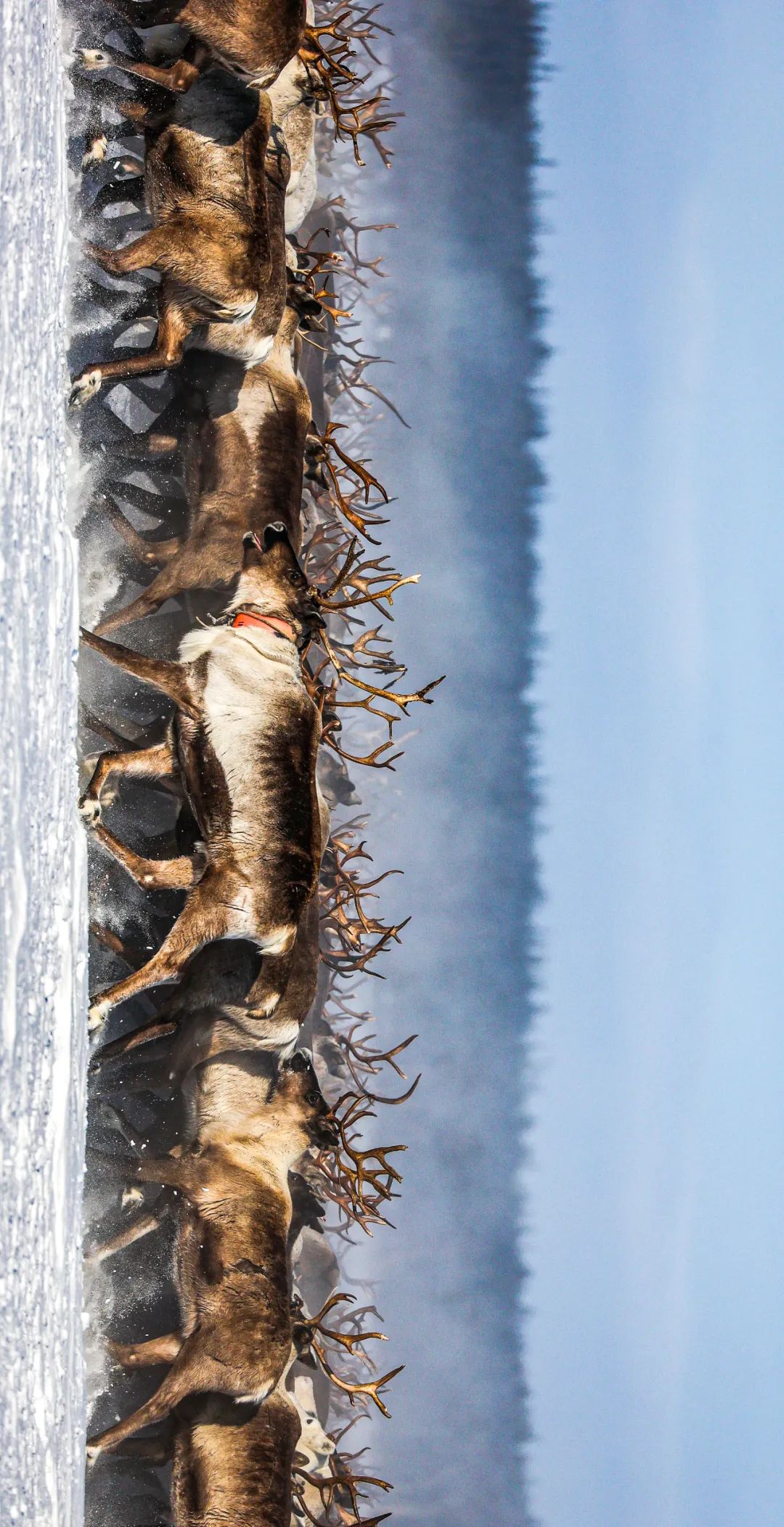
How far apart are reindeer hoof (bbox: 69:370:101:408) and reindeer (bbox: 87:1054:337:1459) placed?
2.52 metres

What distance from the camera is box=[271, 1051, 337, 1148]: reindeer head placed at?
489cm

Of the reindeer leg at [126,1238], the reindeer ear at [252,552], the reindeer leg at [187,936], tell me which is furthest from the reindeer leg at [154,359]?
the reindeer leg at [126,1238]

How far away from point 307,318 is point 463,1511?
20.2ft

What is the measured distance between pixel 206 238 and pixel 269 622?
1.35 metres

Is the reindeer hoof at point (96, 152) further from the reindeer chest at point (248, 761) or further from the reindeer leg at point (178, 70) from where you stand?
the reindeer chest at point (248, 761)

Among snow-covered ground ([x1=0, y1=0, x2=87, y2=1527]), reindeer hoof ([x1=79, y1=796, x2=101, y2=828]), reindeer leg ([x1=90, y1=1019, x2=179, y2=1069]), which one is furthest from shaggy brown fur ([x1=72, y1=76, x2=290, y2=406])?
reindeer leg ([x1=90, y1=1019, x2=179, y2=1069])

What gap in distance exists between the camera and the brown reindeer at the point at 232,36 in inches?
184

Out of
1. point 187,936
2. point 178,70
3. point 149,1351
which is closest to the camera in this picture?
point 187,936

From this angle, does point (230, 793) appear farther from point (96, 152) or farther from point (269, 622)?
point (96, 152)

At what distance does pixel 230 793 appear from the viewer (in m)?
4.44

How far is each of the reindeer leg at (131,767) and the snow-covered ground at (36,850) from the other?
0.15m

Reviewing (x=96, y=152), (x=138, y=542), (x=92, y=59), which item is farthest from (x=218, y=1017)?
(x=92, y=59)

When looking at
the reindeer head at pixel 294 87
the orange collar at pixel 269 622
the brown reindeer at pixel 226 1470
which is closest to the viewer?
the brown reindeer at pixel 226 1470

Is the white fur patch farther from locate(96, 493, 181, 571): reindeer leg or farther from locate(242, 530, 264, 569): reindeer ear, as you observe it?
locate(96, 493, 181, 571): reindeer leg
